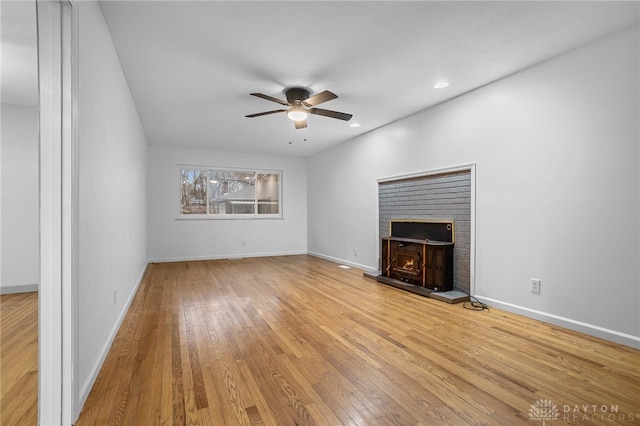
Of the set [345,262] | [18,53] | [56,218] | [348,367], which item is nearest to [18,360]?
[56,218]

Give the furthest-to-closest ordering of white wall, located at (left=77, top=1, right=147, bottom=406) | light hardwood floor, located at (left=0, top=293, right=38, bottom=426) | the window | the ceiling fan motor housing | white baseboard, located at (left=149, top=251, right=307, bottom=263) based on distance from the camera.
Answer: the window → white baseboard, located at (left=149, top=251, right=307, bottom=263) → the ceiling fan motor housing → white wall, located at (left=77, top=1, right=147, bottom=406) → light hardwood floor, located at (left=0, top=293, right=38, bottom=426)

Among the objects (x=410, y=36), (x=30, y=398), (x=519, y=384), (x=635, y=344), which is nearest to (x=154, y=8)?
(x=410, y=36)

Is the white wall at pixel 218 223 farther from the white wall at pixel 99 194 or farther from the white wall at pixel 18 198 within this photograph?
the white wall at pixel 99 194

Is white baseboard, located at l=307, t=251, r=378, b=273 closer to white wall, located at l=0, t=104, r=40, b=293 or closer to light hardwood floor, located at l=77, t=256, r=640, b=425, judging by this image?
light hardwood floor, located at l=77, t=256, r=640, b=425

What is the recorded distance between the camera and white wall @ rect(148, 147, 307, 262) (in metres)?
6.43

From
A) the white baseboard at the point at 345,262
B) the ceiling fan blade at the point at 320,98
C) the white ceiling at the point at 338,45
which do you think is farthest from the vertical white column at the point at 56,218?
the white baseboard at the point at 345,262

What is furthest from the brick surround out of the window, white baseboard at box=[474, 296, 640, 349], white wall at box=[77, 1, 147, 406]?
white wall at box=[77, 1, 147, 406]

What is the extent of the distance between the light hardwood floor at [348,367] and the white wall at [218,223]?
327cm

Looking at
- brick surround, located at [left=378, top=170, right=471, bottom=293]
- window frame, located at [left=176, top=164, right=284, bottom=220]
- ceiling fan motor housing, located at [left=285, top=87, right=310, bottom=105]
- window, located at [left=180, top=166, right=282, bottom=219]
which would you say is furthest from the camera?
window, located at [left=180, top=166, right=282, bottom=219]

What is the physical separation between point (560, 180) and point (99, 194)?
12.5 feet

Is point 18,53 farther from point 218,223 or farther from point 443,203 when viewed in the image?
point 218,223

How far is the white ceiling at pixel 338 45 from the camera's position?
84.0 inches

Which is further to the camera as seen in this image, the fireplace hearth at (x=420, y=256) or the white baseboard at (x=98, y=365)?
the fireplace hearth at (x=420, y=256)

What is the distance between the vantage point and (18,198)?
2.78 meters
